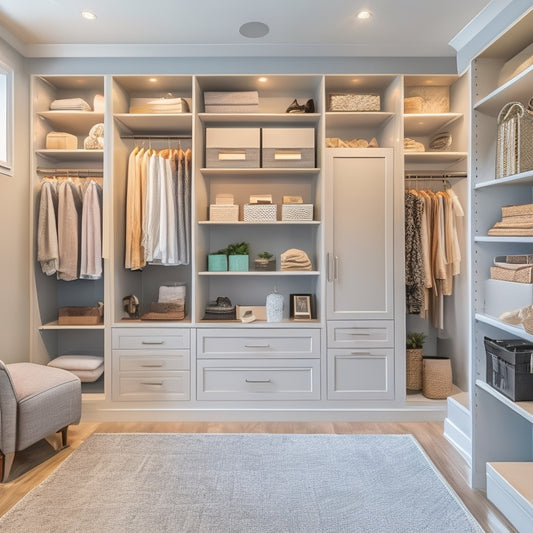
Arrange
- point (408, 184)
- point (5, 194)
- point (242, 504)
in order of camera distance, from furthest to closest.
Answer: point (408, 184) → point (5, 194) → point (242, 504)

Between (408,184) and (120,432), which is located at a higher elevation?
(408,184)

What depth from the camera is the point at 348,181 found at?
3039 mm

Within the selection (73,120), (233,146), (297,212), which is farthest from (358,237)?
(73,120)

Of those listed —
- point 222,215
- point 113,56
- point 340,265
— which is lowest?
point 340,265

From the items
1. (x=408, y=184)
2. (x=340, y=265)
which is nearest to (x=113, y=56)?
(x=340, y=265)

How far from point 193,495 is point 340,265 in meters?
1.80

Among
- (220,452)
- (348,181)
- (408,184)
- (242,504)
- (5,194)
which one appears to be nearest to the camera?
(242,504)

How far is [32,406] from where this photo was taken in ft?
7.42

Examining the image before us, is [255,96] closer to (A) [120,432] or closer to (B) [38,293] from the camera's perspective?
(B) [38,293]

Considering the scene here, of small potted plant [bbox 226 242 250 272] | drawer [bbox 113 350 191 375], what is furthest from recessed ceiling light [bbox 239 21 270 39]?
drawer [bbox 113 350 191 375]

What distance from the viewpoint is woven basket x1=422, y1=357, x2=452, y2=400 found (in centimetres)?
311

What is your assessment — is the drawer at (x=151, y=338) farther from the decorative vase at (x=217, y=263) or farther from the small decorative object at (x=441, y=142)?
the small decorative object at (x=441, y=142)

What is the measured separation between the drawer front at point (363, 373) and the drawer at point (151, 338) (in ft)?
3.72

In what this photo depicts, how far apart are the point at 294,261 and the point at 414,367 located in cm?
129
